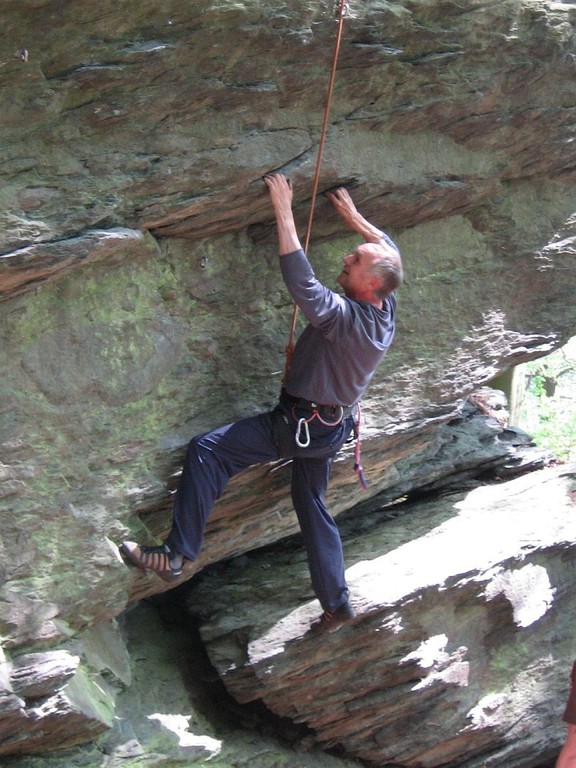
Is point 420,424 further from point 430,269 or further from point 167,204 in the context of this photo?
point 167,204

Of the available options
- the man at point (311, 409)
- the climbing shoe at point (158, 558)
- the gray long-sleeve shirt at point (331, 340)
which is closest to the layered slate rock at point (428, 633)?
the man at point (311, 409)

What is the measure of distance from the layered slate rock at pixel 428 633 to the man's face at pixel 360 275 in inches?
85.3

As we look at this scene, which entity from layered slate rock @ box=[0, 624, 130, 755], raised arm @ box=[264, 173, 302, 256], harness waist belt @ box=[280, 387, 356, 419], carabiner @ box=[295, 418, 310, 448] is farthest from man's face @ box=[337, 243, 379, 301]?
layered slate rock @ box=[0, 624, 130, 755]

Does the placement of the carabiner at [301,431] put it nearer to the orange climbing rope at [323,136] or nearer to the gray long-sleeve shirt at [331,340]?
the gray long-sleeve shirt at [331,340]

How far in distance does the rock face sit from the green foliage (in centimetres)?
660

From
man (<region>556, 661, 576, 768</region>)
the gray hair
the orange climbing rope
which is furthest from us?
man (<region>556, 661, 576, 768</region>)

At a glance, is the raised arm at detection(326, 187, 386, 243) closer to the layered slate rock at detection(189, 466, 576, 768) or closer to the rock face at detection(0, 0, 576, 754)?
the rock face at detection(0, 0, 576, 754)

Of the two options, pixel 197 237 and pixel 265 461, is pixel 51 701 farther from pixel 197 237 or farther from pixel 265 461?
pixel 197 237

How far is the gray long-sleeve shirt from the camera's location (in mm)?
4961

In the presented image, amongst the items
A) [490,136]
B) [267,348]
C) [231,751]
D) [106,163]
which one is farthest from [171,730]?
[490,136]

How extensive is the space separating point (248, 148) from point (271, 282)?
3.04ft

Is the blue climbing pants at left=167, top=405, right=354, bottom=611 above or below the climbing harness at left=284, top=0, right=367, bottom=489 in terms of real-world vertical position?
below

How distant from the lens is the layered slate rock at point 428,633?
6.29m

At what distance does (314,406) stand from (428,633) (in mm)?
2125
